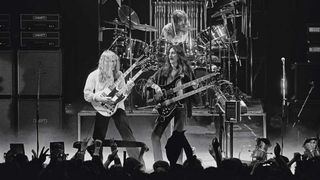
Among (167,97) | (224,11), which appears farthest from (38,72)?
(224,11)

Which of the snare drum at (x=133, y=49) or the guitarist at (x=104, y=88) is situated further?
the snare drum at (x=133, y=49)

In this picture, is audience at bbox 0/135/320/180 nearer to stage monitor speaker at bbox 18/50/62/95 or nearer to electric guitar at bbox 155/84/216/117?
electric guitar at bbox 155/84/216/117

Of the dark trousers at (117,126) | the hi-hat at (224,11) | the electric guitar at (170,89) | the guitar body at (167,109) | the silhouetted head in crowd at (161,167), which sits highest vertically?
the hi-hat at (224,11)

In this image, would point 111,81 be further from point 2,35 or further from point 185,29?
point 2,35

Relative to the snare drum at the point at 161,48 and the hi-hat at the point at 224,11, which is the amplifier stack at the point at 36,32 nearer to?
the snare drum at the point at 161,48

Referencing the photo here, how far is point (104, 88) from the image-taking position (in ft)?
35.7

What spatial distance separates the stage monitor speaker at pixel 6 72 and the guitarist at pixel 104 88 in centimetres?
225

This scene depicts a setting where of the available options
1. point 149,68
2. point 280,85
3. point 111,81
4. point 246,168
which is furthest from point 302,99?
point 246,168

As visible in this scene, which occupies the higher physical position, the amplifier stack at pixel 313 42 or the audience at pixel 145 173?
the amplifier stack at pixel 313 42

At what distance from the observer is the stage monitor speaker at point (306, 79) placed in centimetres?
1248

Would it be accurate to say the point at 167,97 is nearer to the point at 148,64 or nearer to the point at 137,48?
the point at 148,64

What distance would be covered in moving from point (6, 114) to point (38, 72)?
928 millimetres

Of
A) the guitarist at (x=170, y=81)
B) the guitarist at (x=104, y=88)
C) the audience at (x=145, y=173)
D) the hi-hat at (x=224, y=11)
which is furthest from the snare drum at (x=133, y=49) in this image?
the audience at (x=145, y=173)

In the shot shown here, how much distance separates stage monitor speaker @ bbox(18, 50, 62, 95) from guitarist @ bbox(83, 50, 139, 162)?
1.73 m
